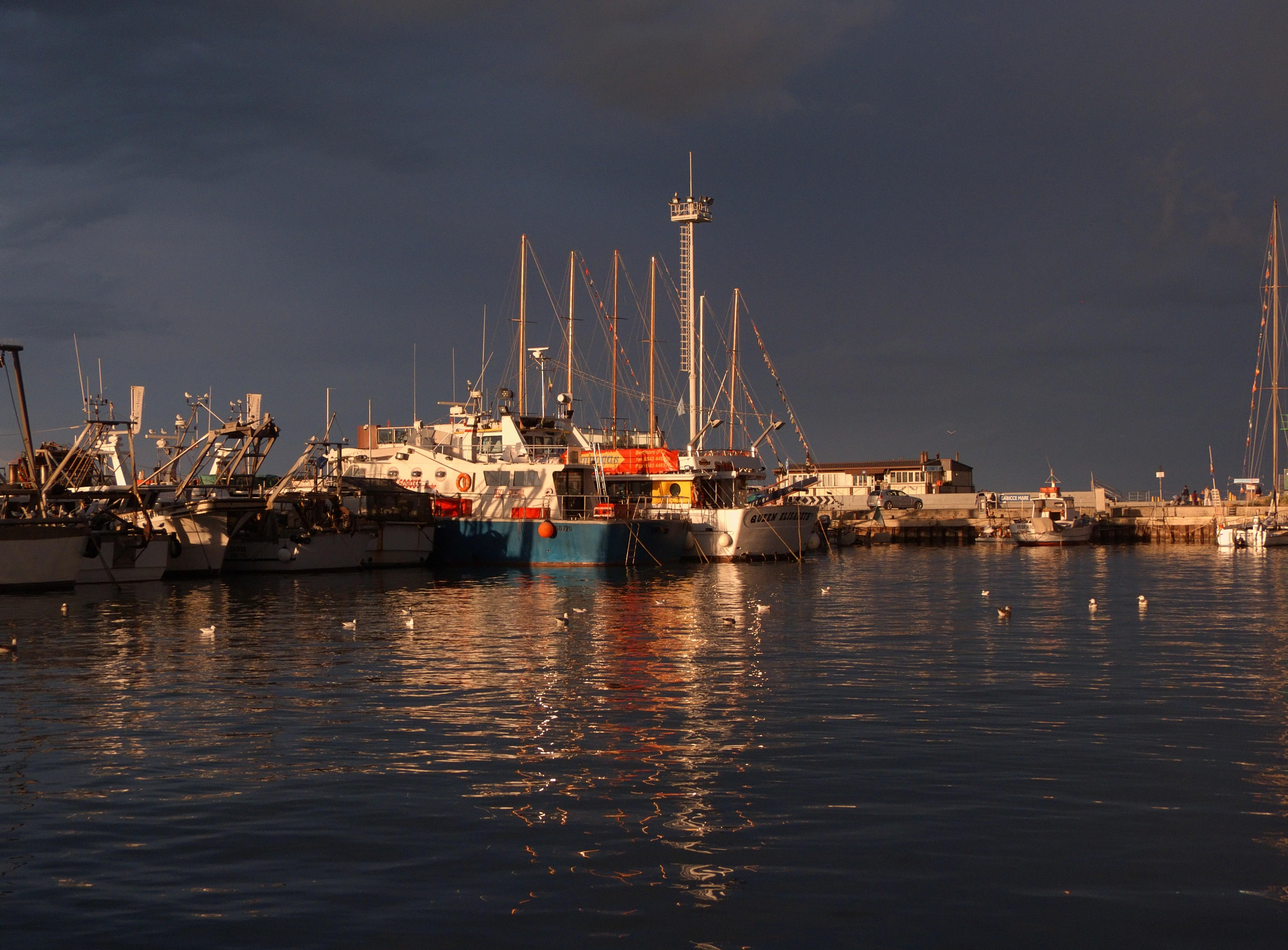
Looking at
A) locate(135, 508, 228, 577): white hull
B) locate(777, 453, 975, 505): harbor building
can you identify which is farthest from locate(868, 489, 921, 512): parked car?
locate(135, 508, 228, 577): white hull

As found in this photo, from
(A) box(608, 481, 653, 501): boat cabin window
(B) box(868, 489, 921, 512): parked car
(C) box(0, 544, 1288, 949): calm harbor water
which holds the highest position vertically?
(A) box(608, 481, 653, 501): boat cabin window

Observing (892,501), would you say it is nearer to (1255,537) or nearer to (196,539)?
(1255,537)

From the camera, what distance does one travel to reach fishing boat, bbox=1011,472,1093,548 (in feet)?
348

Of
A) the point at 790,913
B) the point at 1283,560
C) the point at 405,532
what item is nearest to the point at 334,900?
Answer: the point at 790,913

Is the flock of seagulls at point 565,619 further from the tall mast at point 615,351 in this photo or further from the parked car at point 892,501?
the parked car at point 892,501

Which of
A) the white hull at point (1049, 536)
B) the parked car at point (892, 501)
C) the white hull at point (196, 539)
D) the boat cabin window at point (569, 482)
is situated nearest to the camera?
the white hull at point (196, 539)

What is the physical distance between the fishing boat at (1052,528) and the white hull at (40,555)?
8205cm

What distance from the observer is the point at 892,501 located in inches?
5487

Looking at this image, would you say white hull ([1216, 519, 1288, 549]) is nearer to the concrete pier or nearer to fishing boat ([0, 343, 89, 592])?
the concrete pier

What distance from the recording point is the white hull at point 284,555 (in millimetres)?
61875

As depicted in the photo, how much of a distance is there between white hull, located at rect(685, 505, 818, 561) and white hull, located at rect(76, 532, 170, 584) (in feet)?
103

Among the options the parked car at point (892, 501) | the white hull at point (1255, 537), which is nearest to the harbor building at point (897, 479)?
the parked car at point (892, 501)

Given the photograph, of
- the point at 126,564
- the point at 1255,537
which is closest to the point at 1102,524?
the point at 1255,537

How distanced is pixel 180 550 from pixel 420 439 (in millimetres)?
22120
